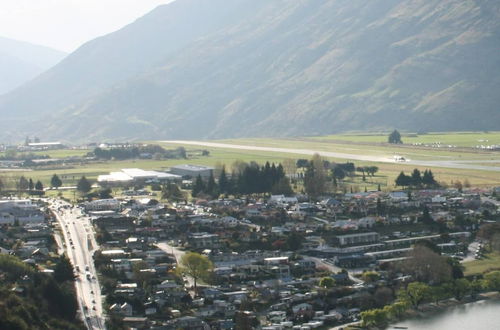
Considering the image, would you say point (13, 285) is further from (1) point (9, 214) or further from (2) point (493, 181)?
(2) point (493, 181)

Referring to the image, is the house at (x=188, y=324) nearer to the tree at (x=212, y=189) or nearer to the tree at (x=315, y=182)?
the tree at (x=212, y=189)

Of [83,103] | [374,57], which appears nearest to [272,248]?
[374,57]

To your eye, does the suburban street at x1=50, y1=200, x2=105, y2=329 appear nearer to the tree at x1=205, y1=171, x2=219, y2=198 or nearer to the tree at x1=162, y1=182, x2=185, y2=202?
the tree at x1=162, y1=182, x2=185, y2=202

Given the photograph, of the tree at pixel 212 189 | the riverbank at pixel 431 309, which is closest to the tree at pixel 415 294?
the riverbank at pixel 431 309

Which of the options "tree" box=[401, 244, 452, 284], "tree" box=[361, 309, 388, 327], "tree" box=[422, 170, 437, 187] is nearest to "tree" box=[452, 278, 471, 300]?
"tree" box=[401, 244, 452, 284]

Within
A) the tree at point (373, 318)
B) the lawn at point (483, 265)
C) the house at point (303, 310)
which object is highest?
the lawn at point (483, 265)

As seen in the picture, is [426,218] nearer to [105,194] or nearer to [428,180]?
[428,180]
